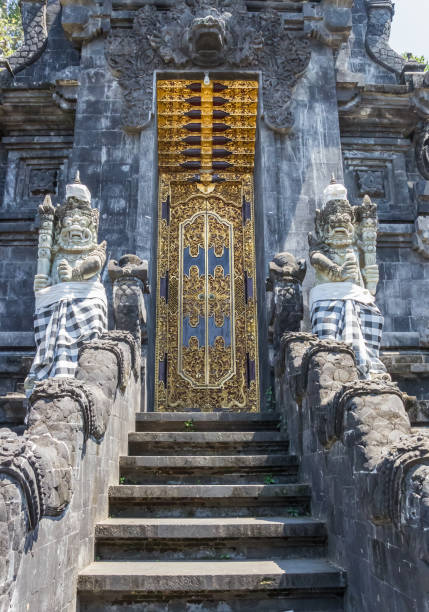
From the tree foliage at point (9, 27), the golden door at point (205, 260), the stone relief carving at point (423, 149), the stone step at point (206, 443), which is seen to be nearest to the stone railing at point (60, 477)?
the stone step at point (206, 443)

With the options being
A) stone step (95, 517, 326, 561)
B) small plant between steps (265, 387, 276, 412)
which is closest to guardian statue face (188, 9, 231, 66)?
small plant between steps (265, 387, 276, 412)

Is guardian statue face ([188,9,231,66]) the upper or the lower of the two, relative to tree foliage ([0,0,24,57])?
lower

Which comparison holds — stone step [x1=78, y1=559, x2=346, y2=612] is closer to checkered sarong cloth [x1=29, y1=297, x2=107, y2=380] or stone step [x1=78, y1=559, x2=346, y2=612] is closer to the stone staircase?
the stone staircase

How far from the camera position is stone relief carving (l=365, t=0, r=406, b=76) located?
41.3 ft

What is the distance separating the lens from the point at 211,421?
7309 millimetres

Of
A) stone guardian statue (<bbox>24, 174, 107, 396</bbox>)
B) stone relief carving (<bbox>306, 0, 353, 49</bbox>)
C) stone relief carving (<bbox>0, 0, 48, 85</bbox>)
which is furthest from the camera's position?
stone relief carving (<bbox>0, 0, 48, 85</bbox>)

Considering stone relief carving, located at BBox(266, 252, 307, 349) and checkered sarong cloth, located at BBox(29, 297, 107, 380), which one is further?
stone relief carving, located at BBox(266, 252, 307, 349)

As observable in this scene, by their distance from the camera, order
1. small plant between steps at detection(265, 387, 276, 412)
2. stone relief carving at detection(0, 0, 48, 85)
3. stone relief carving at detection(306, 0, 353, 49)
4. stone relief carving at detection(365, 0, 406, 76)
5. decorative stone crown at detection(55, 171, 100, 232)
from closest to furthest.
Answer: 1. decorative stone crown at detection(55, 171, 100, 232)
2. small plant between steps at detection(265, 387, 276, 412)
3. stone relief carving at detection(306, 0, 353, 49)
4. stone relief carving at detection(0, 0, 48, 85)
5. stone relief carving at detection(365, 0, 406, 76)

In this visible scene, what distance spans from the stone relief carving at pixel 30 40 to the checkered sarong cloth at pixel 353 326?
8.39 m

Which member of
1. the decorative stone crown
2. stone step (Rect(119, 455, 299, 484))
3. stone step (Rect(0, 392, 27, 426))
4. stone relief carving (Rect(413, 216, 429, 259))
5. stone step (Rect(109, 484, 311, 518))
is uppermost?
stone relief carving (Rect(413, 216, 429, 259))

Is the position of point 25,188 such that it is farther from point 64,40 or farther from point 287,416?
A: point 287,416

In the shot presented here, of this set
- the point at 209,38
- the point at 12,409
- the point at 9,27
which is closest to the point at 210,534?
the point at 12,409

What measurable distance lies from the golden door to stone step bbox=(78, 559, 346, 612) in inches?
226

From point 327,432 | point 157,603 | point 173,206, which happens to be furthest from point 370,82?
point 157,603
